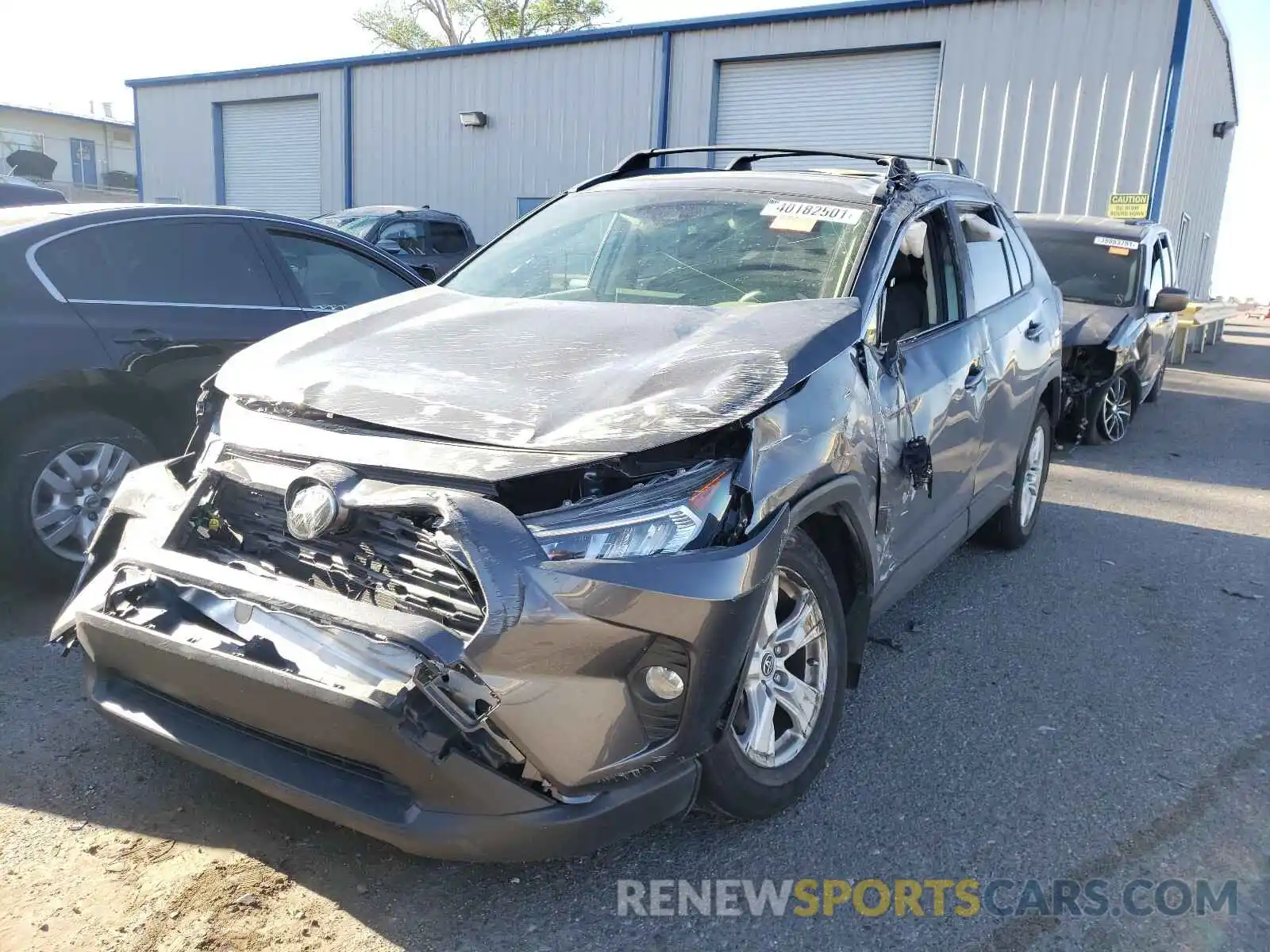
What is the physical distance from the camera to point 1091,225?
9.69m

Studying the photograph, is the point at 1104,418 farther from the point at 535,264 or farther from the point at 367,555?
the point at 367,555

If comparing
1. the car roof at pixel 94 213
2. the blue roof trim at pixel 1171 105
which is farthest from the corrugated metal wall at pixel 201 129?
the car roof at pixel 94 213

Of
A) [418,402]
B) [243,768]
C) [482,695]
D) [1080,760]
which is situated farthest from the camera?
[1080,760]

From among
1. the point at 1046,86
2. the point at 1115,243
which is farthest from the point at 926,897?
the point at 1046,86

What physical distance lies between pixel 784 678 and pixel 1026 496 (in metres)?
3.22

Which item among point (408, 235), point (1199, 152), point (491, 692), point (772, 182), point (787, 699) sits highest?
point (1199, 152)

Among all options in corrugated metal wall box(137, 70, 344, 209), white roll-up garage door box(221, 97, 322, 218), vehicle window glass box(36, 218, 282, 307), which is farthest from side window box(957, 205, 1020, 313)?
white roll-up garage door box(221, 97, 322, 218)

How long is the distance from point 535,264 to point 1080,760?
267 cm

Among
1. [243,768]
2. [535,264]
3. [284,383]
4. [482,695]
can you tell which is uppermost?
[535,264]

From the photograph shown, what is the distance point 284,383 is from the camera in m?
2.86

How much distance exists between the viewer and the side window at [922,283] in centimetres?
349

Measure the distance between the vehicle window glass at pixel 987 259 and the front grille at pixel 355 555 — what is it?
2.91 metres

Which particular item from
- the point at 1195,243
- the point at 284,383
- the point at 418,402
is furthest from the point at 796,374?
the point at 1195,243

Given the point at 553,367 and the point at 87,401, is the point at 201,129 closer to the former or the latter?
the point at 87,401
